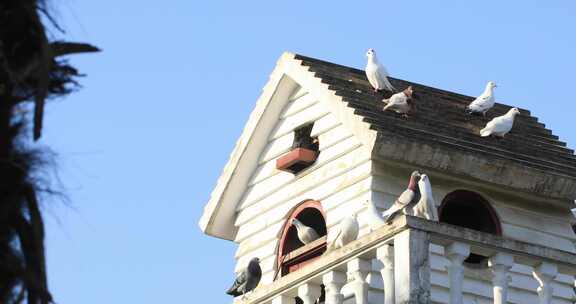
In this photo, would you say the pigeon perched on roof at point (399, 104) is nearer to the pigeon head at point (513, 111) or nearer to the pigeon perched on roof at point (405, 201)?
the pigeon head at point (513, 111)

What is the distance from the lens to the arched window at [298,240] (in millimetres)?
19766

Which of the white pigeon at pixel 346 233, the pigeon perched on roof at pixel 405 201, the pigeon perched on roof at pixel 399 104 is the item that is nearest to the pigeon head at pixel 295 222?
the pigeon perched on roof at pixel 399 104

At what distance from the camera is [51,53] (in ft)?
31.9

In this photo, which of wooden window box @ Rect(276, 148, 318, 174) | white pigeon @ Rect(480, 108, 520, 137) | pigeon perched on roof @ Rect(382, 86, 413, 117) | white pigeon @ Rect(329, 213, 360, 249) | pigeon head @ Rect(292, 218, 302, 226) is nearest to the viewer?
white pigeon @ Rect(329, 213, 360, 249)

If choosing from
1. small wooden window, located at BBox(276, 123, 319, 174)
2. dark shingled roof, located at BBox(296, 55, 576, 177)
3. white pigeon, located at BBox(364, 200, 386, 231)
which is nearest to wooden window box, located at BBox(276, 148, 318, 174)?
small wooden window, located at BBox(276, 123, 319, 174)

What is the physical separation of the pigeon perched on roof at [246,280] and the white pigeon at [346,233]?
2.22 metres

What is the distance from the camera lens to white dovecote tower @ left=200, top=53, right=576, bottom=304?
55.0 feet

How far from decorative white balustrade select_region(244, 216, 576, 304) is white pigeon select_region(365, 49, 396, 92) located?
3978 mm

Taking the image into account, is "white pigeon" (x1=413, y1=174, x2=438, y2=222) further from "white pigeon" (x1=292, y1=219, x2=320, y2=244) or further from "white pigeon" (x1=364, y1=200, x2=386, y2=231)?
"white pigeon" (x1=292, y1=219, x2=320, y2=244)

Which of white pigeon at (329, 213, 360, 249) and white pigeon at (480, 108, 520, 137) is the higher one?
white pigeon at (480, 108, 520, 137)

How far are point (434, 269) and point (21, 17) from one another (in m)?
9.14

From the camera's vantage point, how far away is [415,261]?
1570 centimetres

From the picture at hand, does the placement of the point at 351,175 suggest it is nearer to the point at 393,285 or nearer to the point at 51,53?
the point at 393,285

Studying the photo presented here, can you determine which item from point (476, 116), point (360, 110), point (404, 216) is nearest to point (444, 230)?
point (404, 216)
